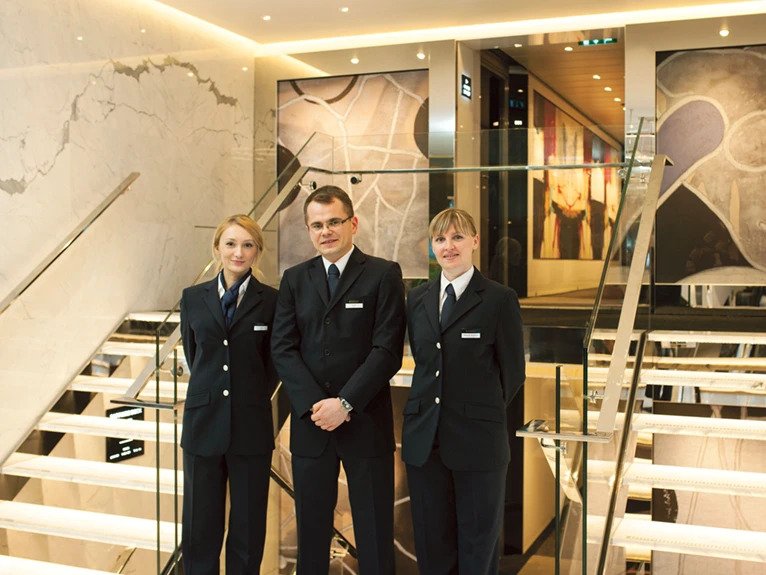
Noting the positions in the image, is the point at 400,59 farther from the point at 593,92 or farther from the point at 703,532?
the point at 703,532

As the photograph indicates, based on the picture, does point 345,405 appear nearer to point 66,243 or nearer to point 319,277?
point 319,277

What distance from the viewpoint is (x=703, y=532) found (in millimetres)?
4402

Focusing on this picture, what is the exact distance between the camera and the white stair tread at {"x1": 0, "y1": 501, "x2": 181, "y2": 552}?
4746 mm

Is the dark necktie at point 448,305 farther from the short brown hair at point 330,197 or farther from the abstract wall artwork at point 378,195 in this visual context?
the abstract wall artwork at point 378,195

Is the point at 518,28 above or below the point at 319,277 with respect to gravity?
above

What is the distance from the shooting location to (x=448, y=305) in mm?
3504

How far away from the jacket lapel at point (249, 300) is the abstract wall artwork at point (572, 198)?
10.3 ft

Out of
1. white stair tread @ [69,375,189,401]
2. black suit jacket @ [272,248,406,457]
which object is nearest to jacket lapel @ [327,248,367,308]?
black suit jacket @ [272,248,406,457]

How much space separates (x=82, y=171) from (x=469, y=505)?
488 cm

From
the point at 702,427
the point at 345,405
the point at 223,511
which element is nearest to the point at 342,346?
the point at 345,405

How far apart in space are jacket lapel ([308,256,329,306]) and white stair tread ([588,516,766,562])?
5.75 feet

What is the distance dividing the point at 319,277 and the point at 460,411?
0.77 m

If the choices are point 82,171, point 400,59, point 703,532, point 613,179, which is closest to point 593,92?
point 400,59

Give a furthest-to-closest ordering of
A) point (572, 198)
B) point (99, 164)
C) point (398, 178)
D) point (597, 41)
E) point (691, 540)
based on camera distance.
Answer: point (597, 41)
point (99, 164)
point (398, 178)
point (572, 198)
point (691, 540)
